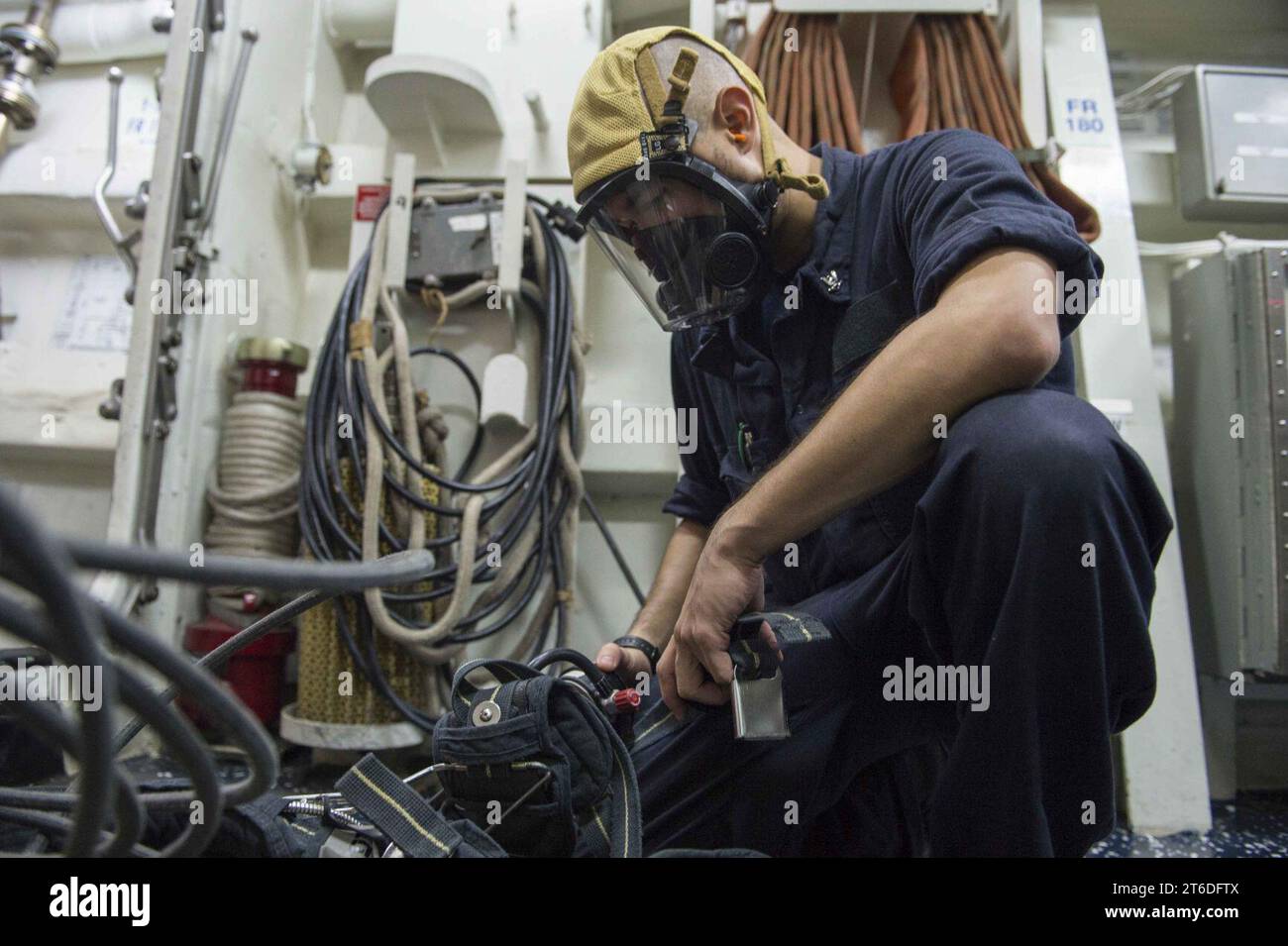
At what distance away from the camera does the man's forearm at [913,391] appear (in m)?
0.69

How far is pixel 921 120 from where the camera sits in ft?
5.38

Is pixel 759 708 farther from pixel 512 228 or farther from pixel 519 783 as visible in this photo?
pixel 512 228

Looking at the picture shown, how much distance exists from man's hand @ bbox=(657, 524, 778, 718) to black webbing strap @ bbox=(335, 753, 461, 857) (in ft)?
0.95

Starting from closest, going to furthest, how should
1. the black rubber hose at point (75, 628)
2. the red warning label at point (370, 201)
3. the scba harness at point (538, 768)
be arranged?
the black rubber hose at point (75, 628) → the scba harness at point (538, 768) → the red warning label at point (370, 201)

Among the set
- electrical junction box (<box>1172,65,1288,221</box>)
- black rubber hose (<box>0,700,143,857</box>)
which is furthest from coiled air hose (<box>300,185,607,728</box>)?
electrical junction box (<box>1172,65,1288,221</box>)

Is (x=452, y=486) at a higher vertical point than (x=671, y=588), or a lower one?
higher

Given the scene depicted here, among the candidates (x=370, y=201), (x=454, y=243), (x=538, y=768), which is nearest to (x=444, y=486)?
(x=454, y=243)

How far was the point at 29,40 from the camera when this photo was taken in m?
1.88

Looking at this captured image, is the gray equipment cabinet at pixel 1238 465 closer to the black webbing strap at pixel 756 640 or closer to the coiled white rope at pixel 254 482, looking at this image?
the black webbing strap at pixel 756 640

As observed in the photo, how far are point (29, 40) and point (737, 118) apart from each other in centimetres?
196

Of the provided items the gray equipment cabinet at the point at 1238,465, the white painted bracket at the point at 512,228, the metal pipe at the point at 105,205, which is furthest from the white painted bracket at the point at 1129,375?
the metal pipe at the point at 105,205

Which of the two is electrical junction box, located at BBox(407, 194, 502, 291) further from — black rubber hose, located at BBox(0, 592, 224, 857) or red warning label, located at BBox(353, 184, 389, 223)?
black rubber hose, located at BBox(0, 592, 224, 857)

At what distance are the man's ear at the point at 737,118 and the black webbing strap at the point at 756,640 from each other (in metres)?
0.61
